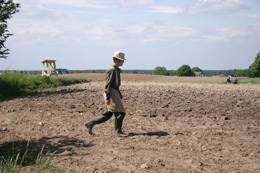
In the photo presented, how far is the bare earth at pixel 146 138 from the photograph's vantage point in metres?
7.23

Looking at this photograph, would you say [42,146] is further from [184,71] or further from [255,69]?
[184,71]

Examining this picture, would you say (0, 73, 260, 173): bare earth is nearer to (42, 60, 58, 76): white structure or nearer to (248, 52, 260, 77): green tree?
(42, 60, 58, 76): white structure

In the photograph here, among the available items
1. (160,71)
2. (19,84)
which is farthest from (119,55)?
(160,71)

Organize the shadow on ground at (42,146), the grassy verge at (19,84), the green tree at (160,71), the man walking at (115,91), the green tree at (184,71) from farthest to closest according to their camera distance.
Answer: the green tree at (160,71) < the green tree at (184,71) < the grassy verge at (19,84) < the man walking at (115,91) < the shadow on ground at (42,146)

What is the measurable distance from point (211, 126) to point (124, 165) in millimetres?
4075

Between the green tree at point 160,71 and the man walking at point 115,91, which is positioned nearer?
the man walking at point 115,91

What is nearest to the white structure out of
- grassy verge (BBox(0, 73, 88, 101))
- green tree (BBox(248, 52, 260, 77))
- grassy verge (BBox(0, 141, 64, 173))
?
grassy verge (BBox(0, 73, 88, 101))

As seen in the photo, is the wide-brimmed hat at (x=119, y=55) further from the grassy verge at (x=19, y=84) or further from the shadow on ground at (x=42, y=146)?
the grassy verge at (x=19, y=84)

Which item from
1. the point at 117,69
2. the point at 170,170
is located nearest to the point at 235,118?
the point at 117,69

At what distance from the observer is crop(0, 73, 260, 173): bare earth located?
7227mm

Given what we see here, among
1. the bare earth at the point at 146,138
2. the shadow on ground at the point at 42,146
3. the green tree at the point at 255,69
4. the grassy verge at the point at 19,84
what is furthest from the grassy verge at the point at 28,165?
the green tree at the point at 255,69

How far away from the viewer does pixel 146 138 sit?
9.09 m

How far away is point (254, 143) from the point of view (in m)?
8.70

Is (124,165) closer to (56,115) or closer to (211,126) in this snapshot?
(211,126)
